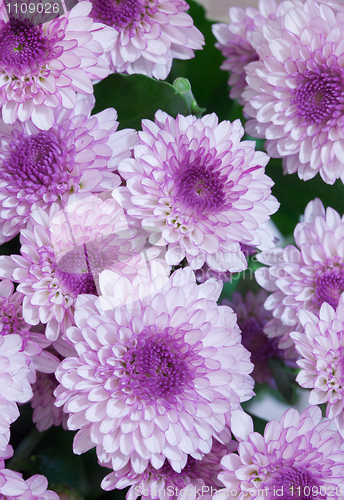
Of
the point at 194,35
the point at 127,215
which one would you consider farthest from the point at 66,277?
the point at 194,35

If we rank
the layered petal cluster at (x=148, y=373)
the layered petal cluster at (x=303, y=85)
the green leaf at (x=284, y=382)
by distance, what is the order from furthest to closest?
the green leaf at (x=284, y=382) → the layered petal cluster at (x=303, y=85) → the layered petal cluster at (x=148, y=373)

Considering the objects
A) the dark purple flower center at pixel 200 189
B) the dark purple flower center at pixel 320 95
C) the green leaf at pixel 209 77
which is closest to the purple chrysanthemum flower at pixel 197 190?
the dark purple flower center at pixel 200 189

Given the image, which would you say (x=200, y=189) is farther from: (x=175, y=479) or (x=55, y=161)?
(x=175, y=479)

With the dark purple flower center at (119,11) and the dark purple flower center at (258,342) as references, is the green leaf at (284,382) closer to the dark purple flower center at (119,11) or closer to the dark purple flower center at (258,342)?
the dark purple flower center at (258,342)

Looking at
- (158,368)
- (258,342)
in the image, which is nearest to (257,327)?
(258,342)

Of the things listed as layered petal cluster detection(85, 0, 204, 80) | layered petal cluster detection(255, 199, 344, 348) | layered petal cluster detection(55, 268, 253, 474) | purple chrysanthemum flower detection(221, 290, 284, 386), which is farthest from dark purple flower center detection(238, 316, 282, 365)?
layered petal cluster detection(85, 0, 204, 80)

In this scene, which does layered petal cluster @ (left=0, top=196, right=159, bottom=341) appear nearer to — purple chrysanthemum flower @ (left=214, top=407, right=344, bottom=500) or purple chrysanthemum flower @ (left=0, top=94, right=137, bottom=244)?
purple chrysanthemum flower @ (left=0, top=94, right=137, bottom=244)
